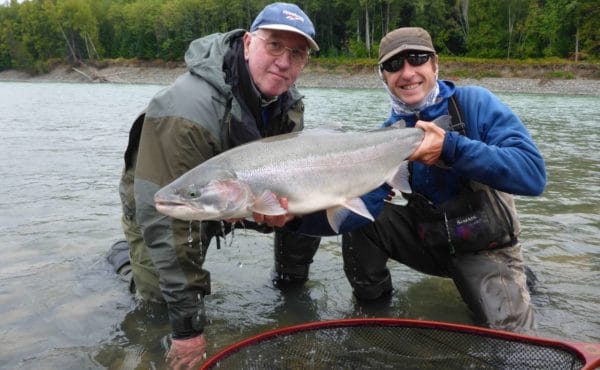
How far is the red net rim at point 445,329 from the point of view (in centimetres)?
233

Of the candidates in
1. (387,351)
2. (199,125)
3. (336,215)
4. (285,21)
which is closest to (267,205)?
(336,215)

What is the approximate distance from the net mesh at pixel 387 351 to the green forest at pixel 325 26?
49.4m

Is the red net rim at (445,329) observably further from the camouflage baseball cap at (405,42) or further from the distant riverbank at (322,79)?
the distant riverbank at (322,79)

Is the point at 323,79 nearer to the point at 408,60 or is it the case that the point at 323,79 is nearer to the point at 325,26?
the point at 325,26

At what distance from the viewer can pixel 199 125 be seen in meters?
3.24

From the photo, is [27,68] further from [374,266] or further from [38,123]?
[374,266]

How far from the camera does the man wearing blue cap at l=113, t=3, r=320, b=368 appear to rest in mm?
3186

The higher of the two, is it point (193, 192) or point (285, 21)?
point (285, 21)

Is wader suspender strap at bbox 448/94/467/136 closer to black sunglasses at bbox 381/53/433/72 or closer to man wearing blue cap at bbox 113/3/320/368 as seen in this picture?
black sunglasses at bbox 381/53/433/72

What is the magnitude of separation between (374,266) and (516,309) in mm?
1069

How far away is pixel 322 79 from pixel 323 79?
0.09 m

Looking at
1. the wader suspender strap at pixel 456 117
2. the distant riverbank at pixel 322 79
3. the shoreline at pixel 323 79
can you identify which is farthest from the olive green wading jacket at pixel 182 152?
the distant riverbank at pixel 322 79

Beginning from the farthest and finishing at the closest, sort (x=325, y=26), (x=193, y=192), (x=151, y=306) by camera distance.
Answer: (x=325, y=26)
(x=151, y=306)
(x=193, y=192)

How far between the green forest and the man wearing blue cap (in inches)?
1927
